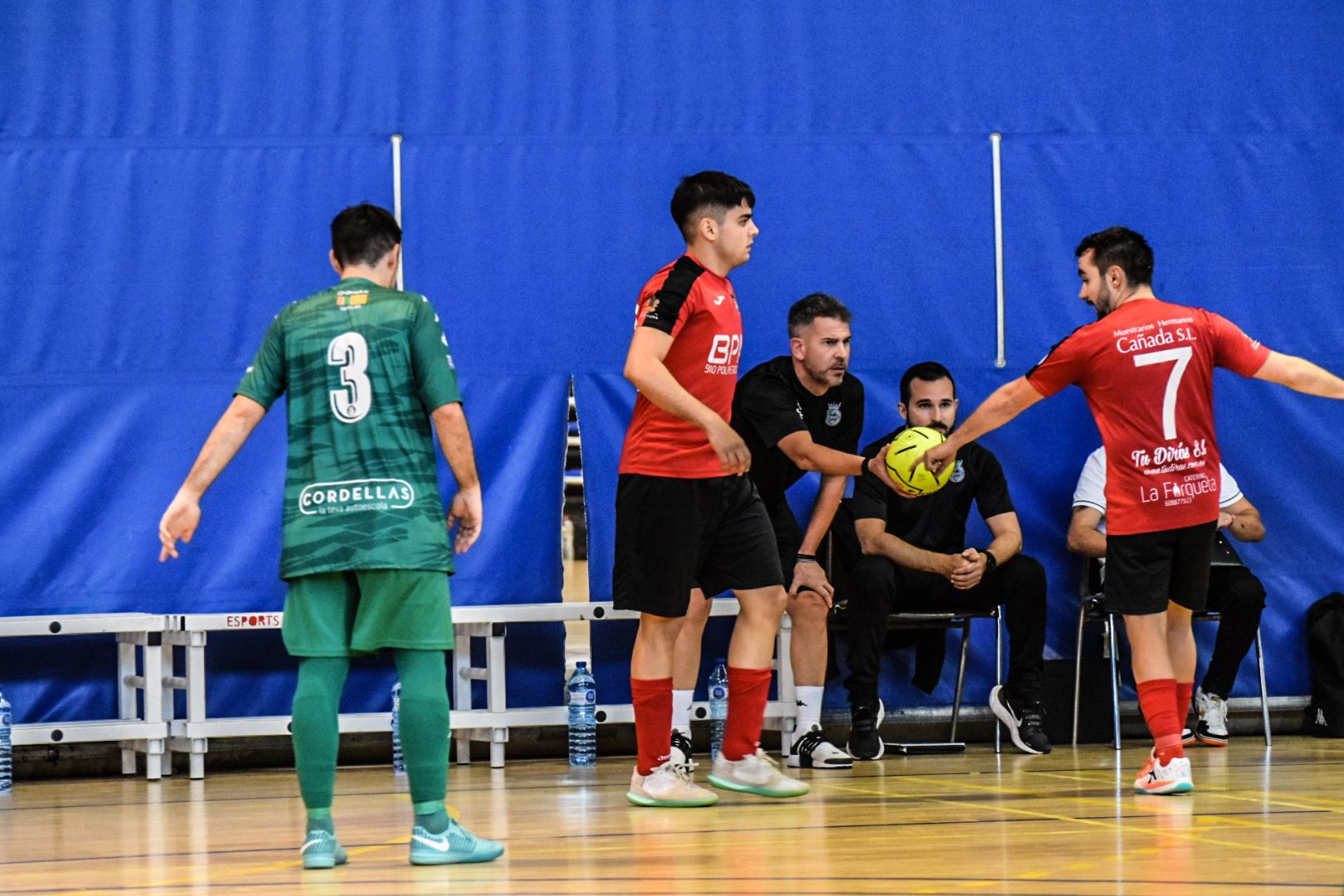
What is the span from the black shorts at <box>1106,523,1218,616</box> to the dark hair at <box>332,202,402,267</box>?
103 inches

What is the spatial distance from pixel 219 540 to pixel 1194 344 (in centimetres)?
403

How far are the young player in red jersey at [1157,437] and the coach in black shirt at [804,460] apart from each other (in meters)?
0.94

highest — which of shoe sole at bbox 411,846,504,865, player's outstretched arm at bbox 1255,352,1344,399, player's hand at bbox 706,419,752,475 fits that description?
player's outstretched arm at bbox 1255,352,1344,399

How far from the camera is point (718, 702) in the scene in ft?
22.9

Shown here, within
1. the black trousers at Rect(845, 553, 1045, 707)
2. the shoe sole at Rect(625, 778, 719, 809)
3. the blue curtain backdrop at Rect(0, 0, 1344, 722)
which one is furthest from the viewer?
the blue curtain backdrop at Rect(0, 0, 1344, 722)

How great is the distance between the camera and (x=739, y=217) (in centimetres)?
532

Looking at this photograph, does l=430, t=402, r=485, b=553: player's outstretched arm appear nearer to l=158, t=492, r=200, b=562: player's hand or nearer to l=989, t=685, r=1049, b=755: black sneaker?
l=158, t=492, r=200, b=562: player's hand

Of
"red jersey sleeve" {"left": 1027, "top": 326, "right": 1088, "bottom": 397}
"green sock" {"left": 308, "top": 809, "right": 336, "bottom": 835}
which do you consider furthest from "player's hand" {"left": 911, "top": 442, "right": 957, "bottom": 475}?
"green sock" {"left": 308, "top": 809, "right": 336, "bottom": 835}

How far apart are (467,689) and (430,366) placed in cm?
321

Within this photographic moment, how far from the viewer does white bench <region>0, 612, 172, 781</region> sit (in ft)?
21.4

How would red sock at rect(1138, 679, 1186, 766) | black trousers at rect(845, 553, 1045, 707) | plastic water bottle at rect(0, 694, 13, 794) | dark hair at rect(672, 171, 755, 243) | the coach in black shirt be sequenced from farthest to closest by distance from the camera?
black trousers at rect(845, 553, 1045, 707) → plastic water bottle at rect(0, 694, 13, 794) → the coach in black shirt → dark hair at rect(672, 171, 755, 243) → red sock at rect(1138, 679, 1186, 766)

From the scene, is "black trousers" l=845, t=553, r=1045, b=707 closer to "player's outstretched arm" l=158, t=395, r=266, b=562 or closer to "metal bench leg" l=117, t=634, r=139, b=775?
"metal bench leg" l=117, t=634, r=139, b=775

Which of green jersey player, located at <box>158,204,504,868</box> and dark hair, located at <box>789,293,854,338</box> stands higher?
dark hair, located at <box>789,293,854,338</box>

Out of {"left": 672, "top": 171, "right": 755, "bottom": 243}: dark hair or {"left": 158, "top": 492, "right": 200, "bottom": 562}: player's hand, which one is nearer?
{"left": 158, "top": 492, "right": 200, "bottom": 562}: player's hand
